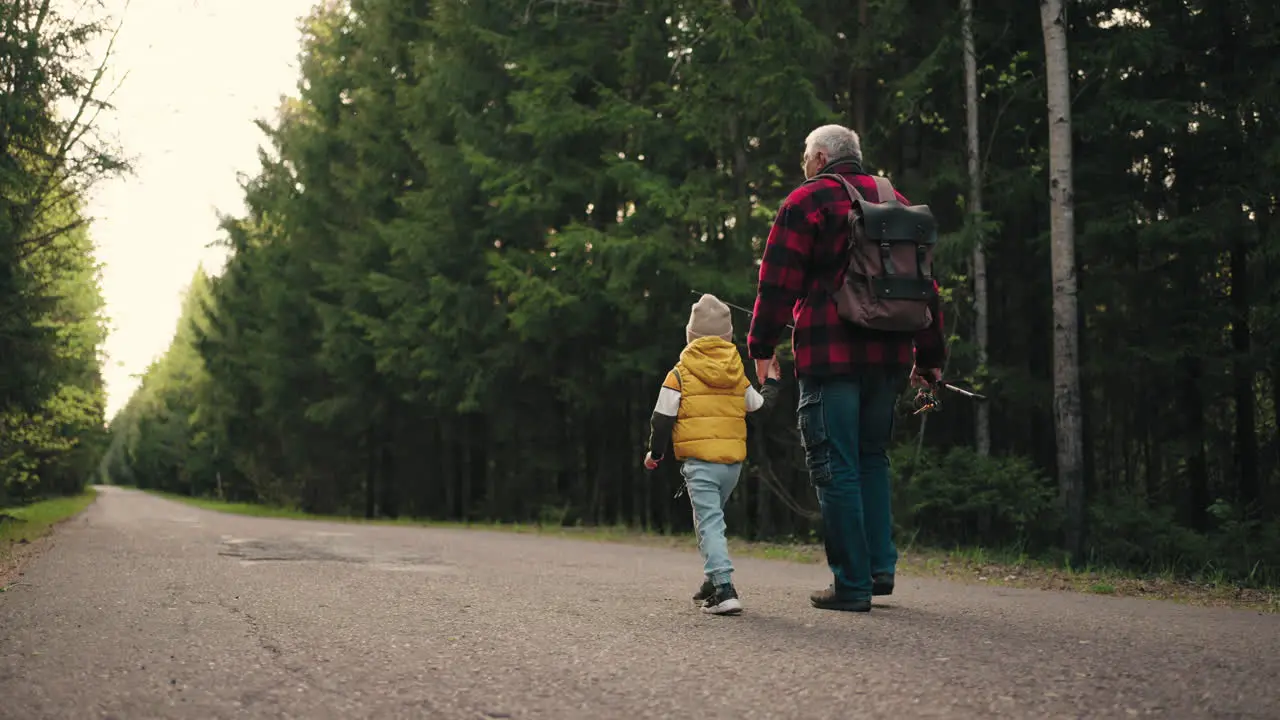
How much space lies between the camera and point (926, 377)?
561cm

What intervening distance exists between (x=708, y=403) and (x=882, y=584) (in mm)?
1275

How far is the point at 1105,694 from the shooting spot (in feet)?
10.9

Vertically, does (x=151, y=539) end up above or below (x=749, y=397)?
below

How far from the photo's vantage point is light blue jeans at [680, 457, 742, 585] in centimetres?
530

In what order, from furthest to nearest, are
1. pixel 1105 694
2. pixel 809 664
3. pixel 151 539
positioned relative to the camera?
pixel 151 539 → pixel 809 664 → pixel 1105 694

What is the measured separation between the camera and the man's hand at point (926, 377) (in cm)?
557

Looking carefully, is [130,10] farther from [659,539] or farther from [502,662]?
[502,662]

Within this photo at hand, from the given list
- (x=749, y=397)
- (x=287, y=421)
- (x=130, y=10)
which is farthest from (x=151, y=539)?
(x=287, y=421)

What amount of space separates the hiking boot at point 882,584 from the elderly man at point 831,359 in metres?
0.09

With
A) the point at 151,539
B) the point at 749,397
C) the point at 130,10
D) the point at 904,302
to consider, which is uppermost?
the point at 130,10

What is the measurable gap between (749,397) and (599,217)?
13242 millimetres

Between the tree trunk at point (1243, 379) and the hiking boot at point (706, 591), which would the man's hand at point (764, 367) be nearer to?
the hiking boot at point (706, 591)

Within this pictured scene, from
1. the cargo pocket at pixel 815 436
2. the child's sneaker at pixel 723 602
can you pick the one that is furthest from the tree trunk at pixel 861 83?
the child's sneaker at pixel 723 602

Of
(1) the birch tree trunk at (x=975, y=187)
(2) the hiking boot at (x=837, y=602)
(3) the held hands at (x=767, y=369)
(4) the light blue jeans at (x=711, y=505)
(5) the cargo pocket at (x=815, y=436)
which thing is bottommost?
(2) the hiking boot at (x=837, y=602)
